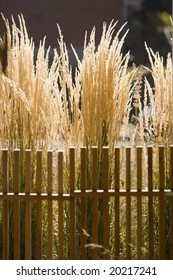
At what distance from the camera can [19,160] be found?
440 centimetres

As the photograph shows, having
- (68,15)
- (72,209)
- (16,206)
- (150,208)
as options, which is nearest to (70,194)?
(72,209)

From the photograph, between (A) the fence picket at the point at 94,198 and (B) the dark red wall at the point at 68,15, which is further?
(B) the dark red wall at the point at 68,15

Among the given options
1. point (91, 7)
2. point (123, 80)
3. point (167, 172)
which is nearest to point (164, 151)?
point (167, 172)

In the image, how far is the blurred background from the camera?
14656 millimetres

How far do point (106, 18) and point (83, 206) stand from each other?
35.9ft

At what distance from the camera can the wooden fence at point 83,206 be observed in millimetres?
4379

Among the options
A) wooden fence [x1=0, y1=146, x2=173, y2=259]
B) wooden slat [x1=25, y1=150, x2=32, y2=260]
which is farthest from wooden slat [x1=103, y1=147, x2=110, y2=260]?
wooden slat [x1=25, y1=150, x2=32, y2=260]

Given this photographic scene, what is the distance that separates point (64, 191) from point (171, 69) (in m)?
0.92

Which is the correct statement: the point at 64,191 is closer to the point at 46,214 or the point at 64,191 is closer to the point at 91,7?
the point at 46,214

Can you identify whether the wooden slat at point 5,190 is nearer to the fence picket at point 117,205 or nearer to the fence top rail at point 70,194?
the fence top rail at point 70,194

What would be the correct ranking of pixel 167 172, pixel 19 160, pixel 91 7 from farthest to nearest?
pixel 91 7
pixel 167 172
pixel 19 160

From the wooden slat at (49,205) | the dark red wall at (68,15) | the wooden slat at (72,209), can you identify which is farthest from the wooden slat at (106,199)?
the dark red wall at (68,15)

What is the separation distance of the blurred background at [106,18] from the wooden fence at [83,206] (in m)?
9.69

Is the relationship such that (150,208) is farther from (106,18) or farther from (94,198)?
(106,18)
